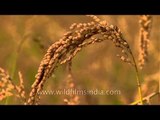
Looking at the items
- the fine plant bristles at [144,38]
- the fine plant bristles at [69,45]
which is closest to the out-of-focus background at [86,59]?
the fine plant bristles at [144,38]

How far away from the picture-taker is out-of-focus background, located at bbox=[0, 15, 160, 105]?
236 inches

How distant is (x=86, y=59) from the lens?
703 centimetres

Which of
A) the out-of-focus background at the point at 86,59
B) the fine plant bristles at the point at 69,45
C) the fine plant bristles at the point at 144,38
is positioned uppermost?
the out-of-focus background at the point at 86,59

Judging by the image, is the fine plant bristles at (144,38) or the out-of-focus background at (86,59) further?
the out-of-focus background at (86,59)

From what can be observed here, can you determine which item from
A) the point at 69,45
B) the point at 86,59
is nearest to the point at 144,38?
the point at 69,45

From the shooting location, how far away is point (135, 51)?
7.03 metres

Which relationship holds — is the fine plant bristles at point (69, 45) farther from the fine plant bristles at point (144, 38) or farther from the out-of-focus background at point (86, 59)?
the out-of-focus background at point (86, 59)

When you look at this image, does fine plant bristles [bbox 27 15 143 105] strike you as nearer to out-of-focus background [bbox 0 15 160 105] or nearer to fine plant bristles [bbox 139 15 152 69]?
fine plant bristles [bbox 139 15 152 69]

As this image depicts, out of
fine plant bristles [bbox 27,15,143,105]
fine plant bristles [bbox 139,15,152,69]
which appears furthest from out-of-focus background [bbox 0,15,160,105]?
fine plant bristles [bbox 27,15,143,105]

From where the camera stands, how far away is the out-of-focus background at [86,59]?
6000 mm

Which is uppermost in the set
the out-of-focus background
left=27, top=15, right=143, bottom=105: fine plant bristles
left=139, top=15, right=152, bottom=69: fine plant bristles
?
the out-of-focus background
